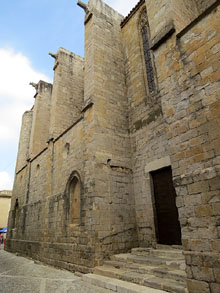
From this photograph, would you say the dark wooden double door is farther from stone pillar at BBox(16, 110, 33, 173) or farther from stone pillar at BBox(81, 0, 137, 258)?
stone pillar at BBox(16, 110, 33, 173)

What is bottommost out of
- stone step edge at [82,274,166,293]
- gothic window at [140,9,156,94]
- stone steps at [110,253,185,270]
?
stone step edge at [82,274,166,293]

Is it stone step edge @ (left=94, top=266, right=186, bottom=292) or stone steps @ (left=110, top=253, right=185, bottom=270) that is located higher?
stone steps @ (left=110, top=253, right=185, bottom=270)

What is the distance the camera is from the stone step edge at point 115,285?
350 centimetres

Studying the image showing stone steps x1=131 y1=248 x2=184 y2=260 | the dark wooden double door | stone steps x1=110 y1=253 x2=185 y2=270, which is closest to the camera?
stone steps x1=110 y1=253 x2=185 y2=270

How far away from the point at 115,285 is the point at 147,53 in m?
7.27

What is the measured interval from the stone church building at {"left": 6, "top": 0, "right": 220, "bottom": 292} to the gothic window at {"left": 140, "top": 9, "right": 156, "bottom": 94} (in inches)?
1.6

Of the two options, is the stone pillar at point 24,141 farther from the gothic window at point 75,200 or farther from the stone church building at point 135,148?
the gothic window at point 75,200

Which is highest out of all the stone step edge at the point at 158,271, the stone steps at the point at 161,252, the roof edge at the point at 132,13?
the roof edge at the point at 132,13

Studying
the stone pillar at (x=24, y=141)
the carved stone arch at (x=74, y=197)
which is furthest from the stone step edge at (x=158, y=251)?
the stone pillar at (x=24, y=141)

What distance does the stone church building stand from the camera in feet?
10.7

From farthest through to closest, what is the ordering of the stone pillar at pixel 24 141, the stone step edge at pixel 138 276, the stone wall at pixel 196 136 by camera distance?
1. the stone pillar at pixel 24 141
2. the stone step edge at pixel 138 276
3. the stone wall at pixel 196 136

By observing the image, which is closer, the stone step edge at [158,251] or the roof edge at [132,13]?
the stone step edge at [158,251]

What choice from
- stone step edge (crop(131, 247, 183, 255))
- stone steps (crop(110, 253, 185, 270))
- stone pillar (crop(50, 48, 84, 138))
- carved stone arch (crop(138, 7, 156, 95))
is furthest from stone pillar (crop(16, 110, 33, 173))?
stone steps (crop(110, 253, 185, 270))

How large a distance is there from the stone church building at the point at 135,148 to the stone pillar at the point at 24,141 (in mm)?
5298
